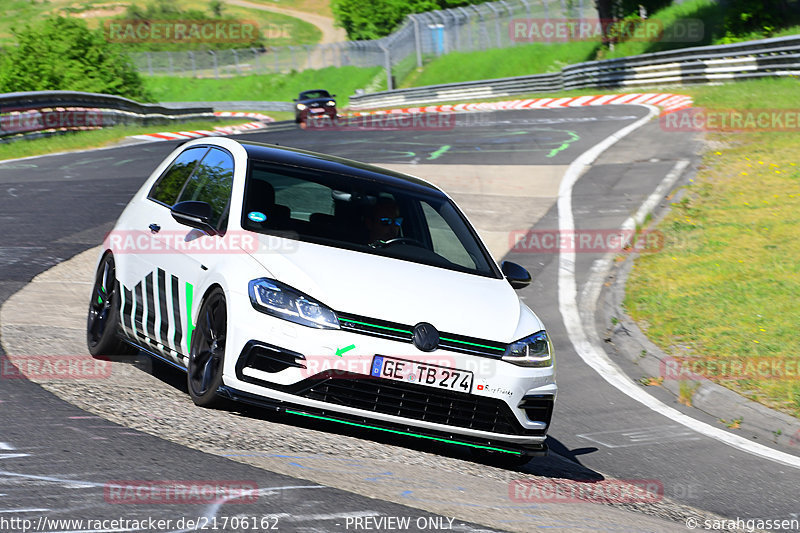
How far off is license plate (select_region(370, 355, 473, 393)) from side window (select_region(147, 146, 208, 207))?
2.49 metres

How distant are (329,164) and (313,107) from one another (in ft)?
120

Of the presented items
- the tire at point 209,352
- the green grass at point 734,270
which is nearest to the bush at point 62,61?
the green grass at point 734,270

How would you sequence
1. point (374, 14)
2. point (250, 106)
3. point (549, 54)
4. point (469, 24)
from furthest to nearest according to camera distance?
1. point (374, 14)
2. point (250, 106)
3. point (469, 24)
4. point (549, 54)

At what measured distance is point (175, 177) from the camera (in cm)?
763

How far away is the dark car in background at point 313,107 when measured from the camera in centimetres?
4288

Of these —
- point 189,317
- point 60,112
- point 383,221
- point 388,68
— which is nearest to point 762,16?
point 60,112

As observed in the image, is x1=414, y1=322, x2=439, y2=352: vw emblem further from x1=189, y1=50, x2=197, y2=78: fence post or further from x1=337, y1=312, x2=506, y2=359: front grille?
x1=189, y1=50, x2=197, y2=78: fence post

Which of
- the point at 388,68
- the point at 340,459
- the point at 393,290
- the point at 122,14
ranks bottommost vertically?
the point at 388,68

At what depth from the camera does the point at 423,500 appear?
15.7ft

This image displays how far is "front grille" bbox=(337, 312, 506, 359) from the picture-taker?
5633 millimetres

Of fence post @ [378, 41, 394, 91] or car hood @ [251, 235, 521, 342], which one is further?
fence post @ [378, 41, 394, 91]

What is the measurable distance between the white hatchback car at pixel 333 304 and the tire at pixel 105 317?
1.2 inches

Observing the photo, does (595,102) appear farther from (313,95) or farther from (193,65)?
(193,65)

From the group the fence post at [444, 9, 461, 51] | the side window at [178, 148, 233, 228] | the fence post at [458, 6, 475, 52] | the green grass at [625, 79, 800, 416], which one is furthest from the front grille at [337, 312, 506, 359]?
the fence post at [444, 9, 461, 51]
